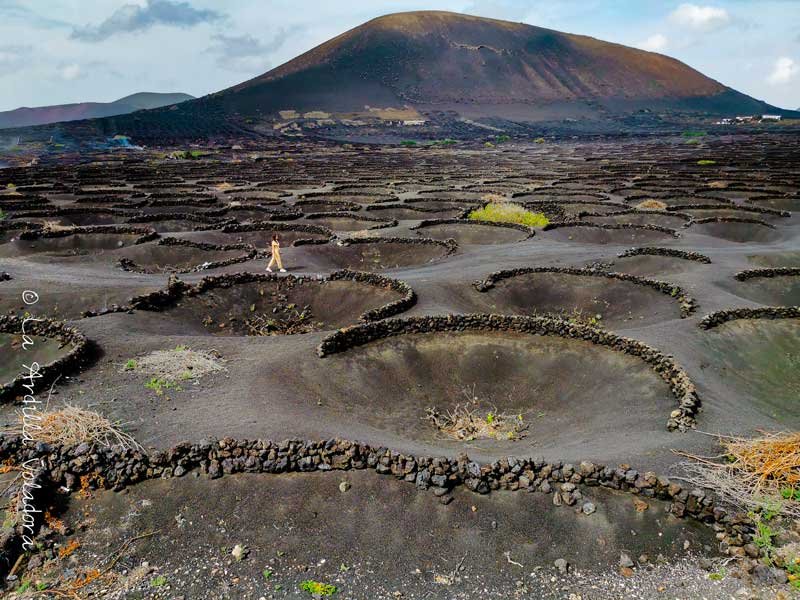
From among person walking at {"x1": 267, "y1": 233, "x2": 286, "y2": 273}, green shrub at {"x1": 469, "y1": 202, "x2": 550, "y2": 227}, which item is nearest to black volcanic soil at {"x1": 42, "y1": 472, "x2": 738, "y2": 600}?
person walking at {"x1": 267, "y1": 233, "x2": 286, "y2": 273}

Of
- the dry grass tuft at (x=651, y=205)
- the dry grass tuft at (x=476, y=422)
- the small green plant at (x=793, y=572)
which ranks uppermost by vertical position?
the dry grass tuft at (x=651, y=205)

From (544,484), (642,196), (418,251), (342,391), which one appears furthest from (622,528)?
(642,196)

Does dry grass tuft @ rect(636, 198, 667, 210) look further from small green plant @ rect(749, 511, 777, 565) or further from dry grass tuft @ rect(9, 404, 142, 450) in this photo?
dry grass tuft @ rect(9, 404, 142, 450)

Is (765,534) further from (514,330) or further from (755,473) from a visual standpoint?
(514,330)

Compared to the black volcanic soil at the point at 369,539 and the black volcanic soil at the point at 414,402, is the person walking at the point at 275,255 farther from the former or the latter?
the black volcanic soil at the point at 369,539

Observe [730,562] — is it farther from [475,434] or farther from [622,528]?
[475,434]

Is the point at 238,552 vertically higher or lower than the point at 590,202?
lower

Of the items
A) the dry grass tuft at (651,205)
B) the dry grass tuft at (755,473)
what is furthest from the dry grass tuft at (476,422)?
the dry grass tuft at (651,205)
